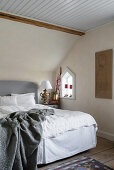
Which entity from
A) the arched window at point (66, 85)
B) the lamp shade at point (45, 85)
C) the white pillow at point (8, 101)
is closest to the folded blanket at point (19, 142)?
the white pillow at point (8, 101)

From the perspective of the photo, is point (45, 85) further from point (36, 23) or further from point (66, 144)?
point (66, 144)

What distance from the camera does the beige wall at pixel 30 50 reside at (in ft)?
13.7

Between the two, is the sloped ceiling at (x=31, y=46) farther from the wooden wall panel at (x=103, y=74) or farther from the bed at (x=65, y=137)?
the bed at (x=65, y=137)

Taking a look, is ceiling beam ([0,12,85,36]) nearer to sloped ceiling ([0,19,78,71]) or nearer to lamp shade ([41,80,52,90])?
sloped ceiling ([0,19,78,71])

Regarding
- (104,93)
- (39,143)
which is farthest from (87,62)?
(39,143)

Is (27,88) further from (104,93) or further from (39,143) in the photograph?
(39,143)

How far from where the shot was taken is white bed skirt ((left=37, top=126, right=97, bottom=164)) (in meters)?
2.76

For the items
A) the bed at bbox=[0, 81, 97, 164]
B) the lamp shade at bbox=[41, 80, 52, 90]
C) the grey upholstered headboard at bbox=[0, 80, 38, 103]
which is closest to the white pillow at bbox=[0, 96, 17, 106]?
the grey upholstered headboard at bbox=[0, 80, 38, 103]

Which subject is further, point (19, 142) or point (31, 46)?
point (31, 46)

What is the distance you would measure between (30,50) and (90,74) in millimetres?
1710

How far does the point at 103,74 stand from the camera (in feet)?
13.9

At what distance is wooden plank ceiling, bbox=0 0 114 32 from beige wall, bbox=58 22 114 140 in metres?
0.36

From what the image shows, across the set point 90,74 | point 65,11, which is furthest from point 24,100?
point 65,11

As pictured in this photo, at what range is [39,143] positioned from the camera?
260cm
